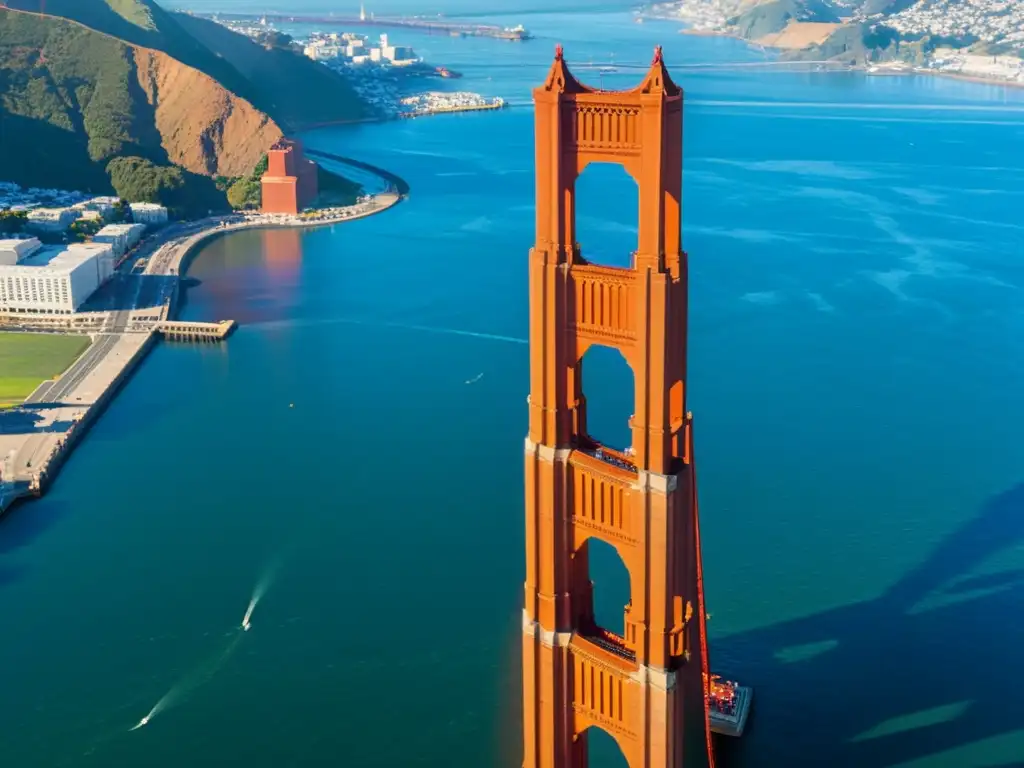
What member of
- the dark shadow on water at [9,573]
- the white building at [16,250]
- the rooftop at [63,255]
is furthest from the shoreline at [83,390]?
the white building at [16,250]

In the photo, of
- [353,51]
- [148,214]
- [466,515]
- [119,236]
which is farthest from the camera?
[353,51]

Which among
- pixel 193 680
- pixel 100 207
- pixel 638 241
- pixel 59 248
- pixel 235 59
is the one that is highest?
pixel 638 241

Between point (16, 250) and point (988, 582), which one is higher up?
point (16, 250)

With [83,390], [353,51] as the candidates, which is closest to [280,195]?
[83,390]

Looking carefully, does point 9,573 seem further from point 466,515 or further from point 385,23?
point 385,23

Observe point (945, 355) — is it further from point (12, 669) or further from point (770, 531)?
point (12, 669)

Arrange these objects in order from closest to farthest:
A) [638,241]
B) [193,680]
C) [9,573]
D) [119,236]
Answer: [638,241] < [193,680] < [9,573] < [119,236]

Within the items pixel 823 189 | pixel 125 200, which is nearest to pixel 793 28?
pixel 823 189
